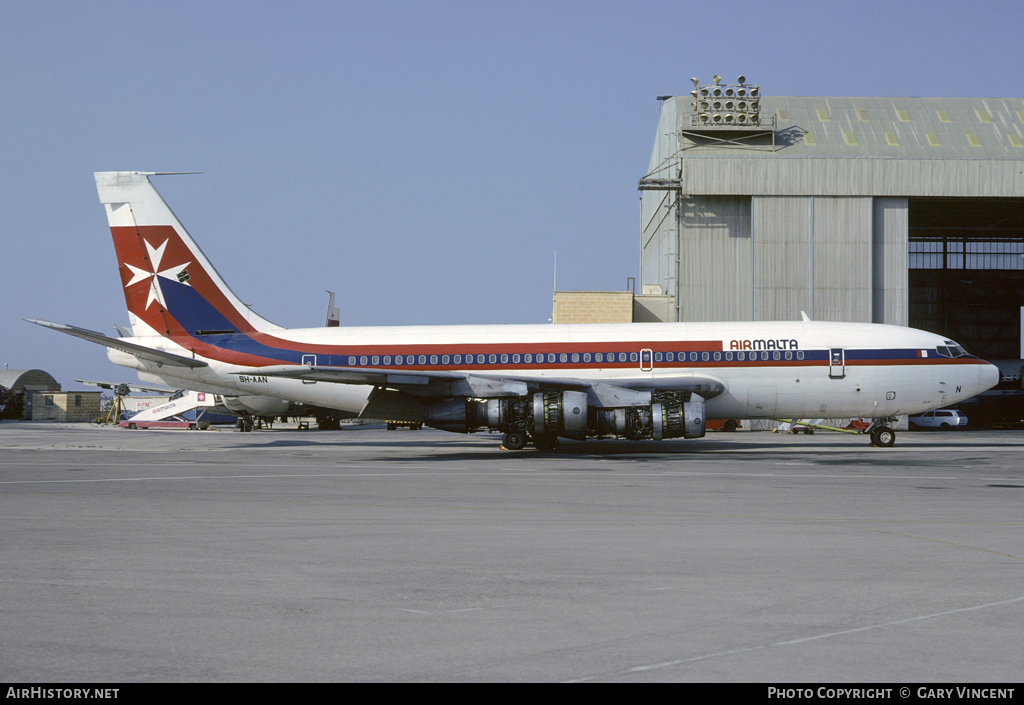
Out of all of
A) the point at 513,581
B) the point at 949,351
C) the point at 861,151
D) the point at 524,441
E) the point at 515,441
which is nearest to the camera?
the point at 513,581

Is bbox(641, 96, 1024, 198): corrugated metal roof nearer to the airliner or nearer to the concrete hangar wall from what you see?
the concrete hangar wall

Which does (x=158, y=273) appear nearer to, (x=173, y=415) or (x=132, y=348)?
(x=132, y=348)

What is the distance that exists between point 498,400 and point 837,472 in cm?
1157

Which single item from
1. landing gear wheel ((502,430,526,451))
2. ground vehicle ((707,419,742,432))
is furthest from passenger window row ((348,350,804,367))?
ground vehicle ((707,419,742,432))

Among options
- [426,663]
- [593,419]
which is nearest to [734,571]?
[426,663]

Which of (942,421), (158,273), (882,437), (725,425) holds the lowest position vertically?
(725,425)

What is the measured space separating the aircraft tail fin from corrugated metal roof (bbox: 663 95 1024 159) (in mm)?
31502

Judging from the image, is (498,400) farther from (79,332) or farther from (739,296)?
(739,296)

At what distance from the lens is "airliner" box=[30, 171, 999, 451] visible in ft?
95.2

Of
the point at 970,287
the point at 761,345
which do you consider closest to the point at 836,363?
the point at 761,345

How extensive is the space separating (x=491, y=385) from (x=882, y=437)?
14.9 m

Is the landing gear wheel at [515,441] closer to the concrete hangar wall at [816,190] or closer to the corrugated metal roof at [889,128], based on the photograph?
the concrete hangar wall at [816,190]

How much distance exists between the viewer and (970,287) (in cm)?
8019

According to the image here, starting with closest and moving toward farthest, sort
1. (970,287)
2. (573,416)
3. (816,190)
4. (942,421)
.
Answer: (573,416) → (816,190) → (942,421) → (970,287)
